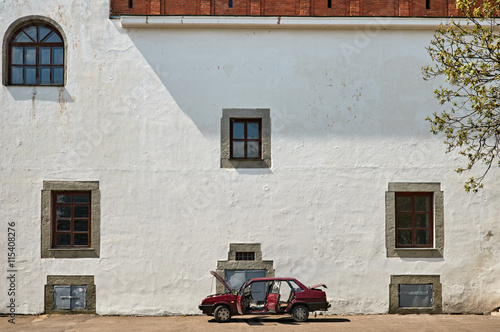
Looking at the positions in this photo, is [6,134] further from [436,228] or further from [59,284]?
[436,228]

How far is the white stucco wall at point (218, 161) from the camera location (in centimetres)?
1373

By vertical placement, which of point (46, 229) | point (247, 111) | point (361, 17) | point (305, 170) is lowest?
point (46, 229)

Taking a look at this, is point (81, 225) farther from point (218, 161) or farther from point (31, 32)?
A: point (31, 32)

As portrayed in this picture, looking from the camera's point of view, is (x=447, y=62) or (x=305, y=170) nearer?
(x=447, y=62)

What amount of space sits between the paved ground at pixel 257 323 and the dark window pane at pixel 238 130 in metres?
4.06

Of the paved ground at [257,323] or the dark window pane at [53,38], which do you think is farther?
the dark window pane at [53,38]

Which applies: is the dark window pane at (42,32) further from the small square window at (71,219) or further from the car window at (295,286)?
the car window at (295,286)

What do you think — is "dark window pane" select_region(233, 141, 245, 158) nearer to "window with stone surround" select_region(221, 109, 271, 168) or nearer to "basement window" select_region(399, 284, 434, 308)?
"window with stone surround" select_region(221, 109, 271, 168)

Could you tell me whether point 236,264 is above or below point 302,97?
below

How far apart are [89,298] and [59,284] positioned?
0.74 m

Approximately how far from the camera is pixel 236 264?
13.7 m

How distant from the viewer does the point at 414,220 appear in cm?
1408

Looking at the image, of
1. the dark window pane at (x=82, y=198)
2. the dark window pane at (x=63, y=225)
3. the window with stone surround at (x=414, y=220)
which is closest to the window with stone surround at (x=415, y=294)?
the window with stone surround at (x=414, y=220)

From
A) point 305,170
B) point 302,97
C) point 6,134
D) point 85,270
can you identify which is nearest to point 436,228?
point 305,170
